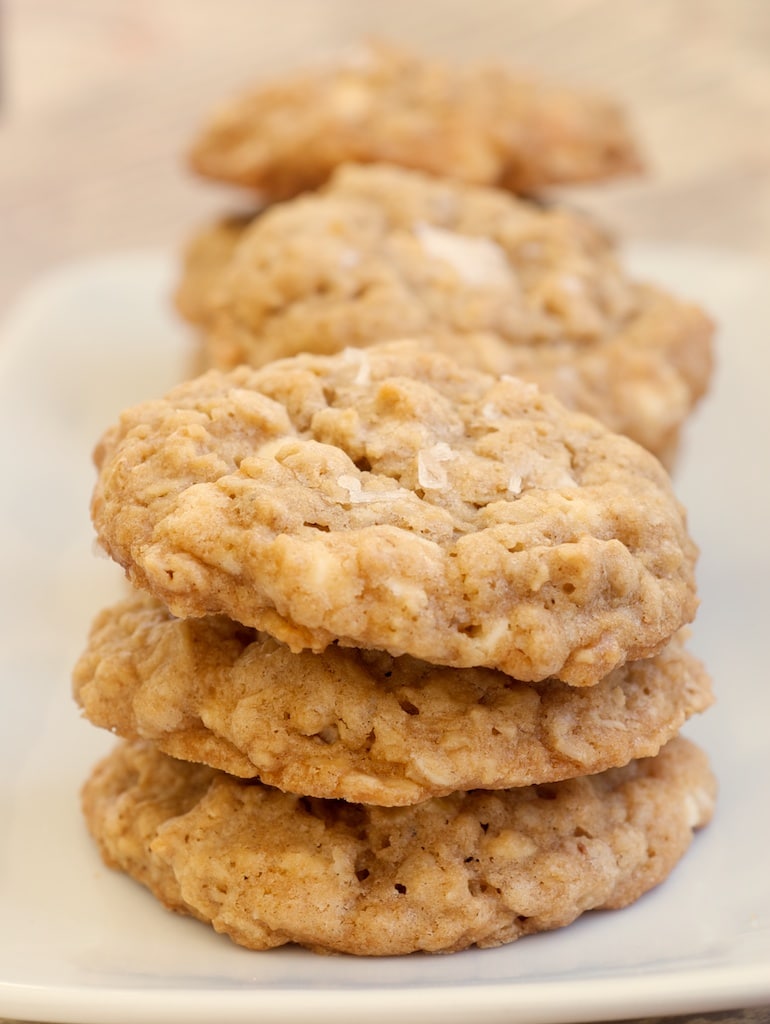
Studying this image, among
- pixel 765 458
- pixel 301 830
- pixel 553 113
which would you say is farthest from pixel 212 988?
pixel 553 113

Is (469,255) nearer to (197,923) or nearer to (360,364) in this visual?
(360,364)

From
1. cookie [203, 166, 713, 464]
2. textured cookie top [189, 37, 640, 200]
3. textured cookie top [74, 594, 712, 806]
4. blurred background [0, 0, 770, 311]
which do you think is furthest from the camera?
blurred background [0, 0, 770, 311]

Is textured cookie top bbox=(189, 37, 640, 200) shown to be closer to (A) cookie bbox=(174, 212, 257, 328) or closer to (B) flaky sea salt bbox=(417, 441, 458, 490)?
(A) cookie bbox=(174, 212, 257, 328)

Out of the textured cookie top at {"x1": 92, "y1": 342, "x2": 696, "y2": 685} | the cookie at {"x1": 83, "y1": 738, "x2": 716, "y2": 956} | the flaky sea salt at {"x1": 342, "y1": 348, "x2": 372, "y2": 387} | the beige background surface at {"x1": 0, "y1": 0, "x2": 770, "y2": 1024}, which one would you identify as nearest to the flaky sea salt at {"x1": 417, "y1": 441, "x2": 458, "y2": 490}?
the textured cookie top at {"x1": 92, "y1": 342, "x2": 696, "y2": 685}

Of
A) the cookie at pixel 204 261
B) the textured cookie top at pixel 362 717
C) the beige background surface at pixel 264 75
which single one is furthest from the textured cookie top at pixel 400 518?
the beige background surface at pixel 264 75

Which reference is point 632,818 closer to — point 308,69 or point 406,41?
point 308,69

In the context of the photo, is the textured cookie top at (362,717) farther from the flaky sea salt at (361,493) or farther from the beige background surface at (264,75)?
the beige background surface at (264,75)
